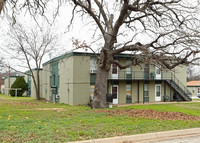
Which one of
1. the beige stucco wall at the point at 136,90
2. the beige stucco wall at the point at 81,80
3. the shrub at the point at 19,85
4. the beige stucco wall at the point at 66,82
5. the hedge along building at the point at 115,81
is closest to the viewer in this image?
the beige stucco wall at the point at 81,80

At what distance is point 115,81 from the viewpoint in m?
26.5

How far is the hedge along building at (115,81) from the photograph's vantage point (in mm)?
23969

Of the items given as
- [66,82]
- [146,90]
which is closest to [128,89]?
[146,90]

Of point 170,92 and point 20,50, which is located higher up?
point 20,50

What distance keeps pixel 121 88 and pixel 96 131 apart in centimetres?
1861

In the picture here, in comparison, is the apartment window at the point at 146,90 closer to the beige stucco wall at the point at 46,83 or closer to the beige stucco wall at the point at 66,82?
the beige stucco wall at the point at 66,82

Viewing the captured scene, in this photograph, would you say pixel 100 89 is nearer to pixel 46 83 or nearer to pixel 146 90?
pixel 146 90

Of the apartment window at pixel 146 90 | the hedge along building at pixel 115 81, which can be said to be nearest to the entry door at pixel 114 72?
the hedge along building at pixel 115 81

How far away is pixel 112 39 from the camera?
54.4ft

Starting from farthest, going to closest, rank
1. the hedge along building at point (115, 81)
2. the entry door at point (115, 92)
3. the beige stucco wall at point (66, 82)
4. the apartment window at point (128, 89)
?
the apartment window at point (128, 89)
the entry door at point (115, 92)
the beige stucco wall at point (66, 82)
the hedge along building at point (115, 81)

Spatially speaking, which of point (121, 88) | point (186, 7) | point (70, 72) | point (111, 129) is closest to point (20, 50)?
point (70, 72)

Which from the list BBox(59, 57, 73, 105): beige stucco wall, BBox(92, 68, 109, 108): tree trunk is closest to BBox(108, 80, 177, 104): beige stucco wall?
BBox(59, 57, 73, 105): beige stucco wall

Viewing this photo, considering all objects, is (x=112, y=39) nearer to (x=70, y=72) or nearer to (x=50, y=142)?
(x=70, y=72)

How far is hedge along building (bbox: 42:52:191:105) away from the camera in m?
24.0
